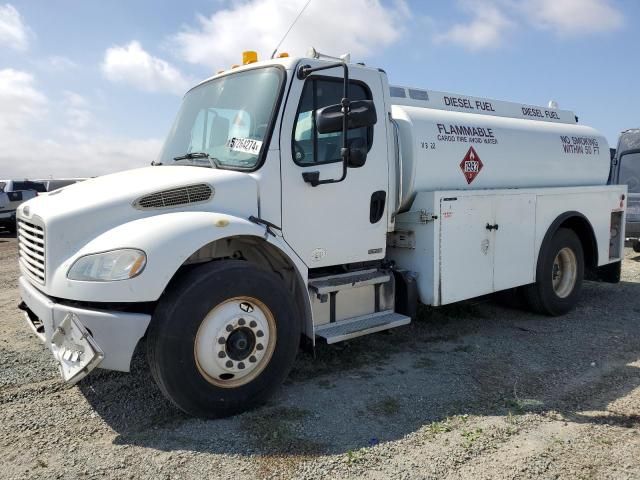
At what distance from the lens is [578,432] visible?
360 centimetres

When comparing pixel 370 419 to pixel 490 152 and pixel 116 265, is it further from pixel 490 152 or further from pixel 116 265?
pixel 490 152

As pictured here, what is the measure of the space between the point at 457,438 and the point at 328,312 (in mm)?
1521

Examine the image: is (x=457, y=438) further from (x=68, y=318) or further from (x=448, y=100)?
(x=448, y=100)

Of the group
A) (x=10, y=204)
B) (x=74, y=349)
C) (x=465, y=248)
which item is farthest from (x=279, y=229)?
(x=10, y=204)

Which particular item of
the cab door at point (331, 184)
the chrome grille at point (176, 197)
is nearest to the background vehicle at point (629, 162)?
the cab door at point (331, 184)

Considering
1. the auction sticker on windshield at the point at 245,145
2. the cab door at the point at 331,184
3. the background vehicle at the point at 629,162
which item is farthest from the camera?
the background vehicle at the point at 629,162

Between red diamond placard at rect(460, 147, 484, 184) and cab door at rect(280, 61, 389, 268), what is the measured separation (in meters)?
1.17

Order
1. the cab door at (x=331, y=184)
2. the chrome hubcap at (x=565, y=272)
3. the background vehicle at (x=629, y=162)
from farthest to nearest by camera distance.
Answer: the background vehicle at (x=629, y=162) < the chrome hubcap at (x=565, y=272) < the cab door at (x=331, y=184)

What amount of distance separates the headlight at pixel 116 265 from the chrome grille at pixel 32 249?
0.48 m

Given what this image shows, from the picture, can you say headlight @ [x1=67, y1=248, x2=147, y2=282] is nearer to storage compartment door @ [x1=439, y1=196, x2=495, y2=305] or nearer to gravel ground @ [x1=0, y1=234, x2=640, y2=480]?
gravel ground @ [x1=0, y1=234, x2=640, y2=480]

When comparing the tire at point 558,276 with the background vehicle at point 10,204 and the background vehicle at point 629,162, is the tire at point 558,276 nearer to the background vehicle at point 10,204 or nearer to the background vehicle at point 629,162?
the background vehicle at point 629,162

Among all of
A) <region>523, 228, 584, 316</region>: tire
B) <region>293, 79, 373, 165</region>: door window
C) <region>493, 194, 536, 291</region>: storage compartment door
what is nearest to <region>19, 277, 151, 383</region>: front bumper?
<region>293, 79, 373, 165</region>: door window

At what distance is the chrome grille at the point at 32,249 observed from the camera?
3.67m

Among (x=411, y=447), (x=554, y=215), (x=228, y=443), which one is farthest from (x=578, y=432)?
(x=554, y=215)
